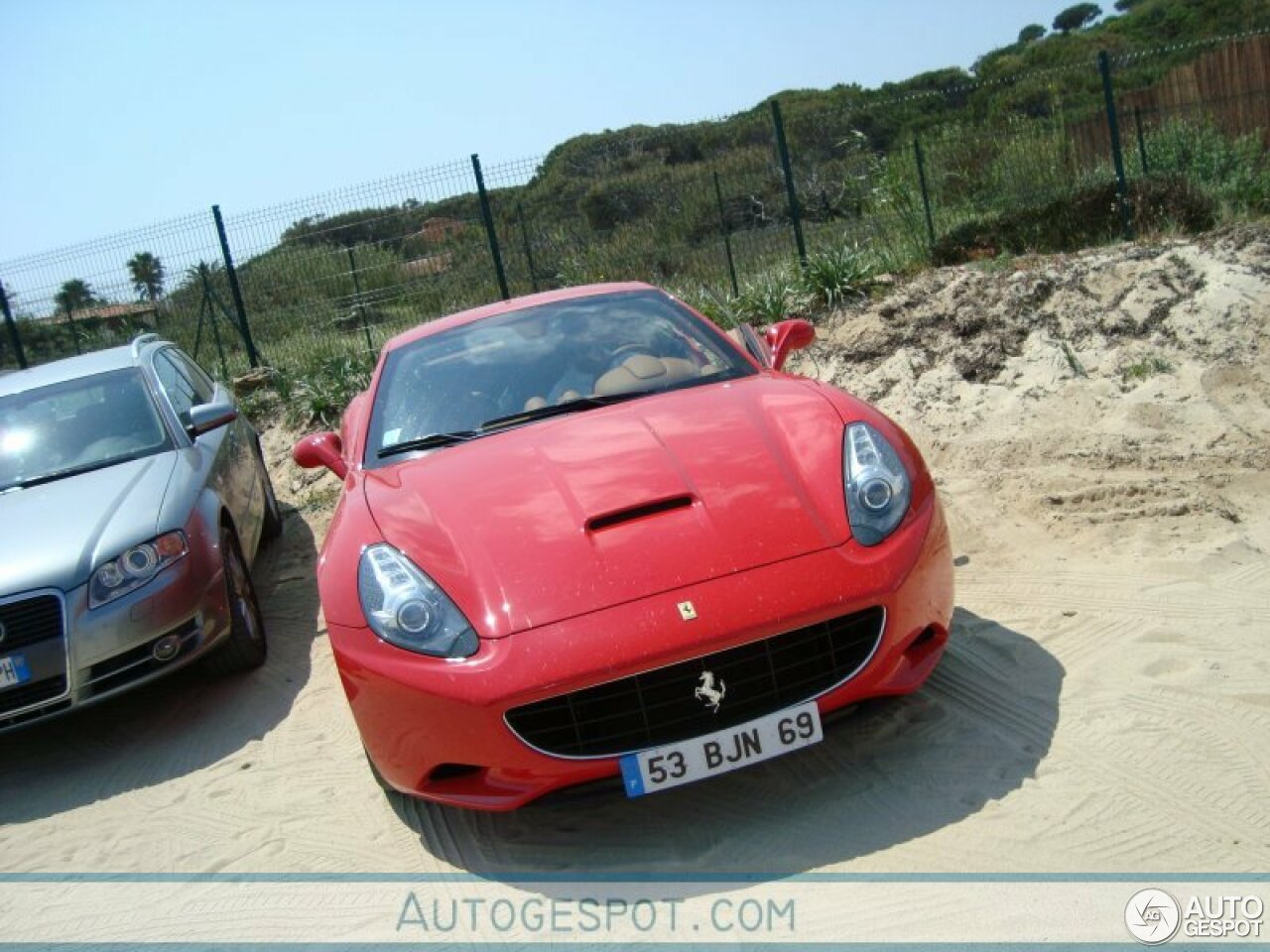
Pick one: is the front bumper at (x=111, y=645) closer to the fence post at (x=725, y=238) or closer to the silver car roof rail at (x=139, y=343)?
the silver car roof rail at (x=139, y=343)

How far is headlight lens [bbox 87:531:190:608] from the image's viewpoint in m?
4.87

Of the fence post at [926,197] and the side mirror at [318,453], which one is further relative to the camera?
the fence post at [926,197]

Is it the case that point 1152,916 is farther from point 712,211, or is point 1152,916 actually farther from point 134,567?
point 712,211

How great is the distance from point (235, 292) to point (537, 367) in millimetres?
8666

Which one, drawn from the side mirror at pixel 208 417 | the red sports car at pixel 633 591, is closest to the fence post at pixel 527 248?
the side mirror at pixel 208 417

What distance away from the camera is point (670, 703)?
3.19m

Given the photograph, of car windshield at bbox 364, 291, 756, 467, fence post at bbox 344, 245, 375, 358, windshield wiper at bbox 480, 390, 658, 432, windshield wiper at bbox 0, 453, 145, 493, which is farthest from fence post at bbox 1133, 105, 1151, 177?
windshield wiper at bbox 0, 453, 145, 493

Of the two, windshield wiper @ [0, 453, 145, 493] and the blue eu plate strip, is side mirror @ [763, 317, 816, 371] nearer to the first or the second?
the blue eu plate strip

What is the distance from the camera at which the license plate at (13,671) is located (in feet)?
15.5

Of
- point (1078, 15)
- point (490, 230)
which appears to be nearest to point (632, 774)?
point (490, 230)

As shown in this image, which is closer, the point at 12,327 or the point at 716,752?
the point at 716,752

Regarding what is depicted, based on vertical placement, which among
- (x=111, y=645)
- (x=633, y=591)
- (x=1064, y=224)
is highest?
(x=1064, y=224)

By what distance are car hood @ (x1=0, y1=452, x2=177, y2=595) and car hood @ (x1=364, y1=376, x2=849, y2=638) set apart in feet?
5.00

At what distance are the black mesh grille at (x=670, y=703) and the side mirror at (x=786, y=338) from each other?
74.4 inches
